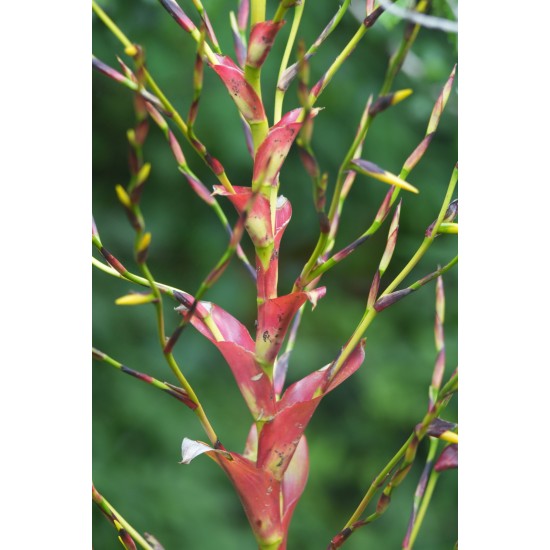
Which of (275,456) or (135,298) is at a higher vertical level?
(135,298)

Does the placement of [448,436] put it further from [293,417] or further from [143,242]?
[143,242]

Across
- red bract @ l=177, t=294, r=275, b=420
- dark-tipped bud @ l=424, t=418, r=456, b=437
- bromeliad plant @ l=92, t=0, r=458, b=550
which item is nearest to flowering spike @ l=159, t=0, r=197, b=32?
bromeliad plant @ l=92, t=0, r=458, b=550

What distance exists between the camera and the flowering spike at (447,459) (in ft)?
1.71

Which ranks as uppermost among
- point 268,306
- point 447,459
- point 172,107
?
point 172,107

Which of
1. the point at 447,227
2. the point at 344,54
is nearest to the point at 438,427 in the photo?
the point at 447,227

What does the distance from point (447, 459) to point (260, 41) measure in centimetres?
29

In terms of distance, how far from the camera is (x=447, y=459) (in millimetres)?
528

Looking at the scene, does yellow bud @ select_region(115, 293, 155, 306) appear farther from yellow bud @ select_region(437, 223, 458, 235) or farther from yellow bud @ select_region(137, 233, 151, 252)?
yellow bud @ select_region(437, 223, 458, 235)

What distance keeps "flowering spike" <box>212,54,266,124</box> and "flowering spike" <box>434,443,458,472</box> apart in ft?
0.80

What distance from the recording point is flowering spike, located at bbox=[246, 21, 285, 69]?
0.45m

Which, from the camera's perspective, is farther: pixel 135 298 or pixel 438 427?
pixel 438 427

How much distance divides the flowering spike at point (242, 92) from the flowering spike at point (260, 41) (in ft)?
0.04
